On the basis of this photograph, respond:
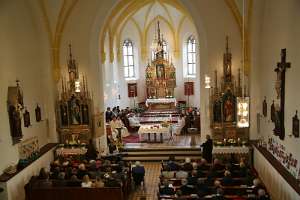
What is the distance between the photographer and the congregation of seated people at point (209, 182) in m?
12.0

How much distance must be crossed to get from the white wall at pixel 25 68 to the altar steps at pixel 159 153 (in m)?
4.37

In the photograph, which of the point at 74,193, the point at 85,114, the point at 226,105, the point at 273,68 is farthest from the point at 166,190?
the point at 85,114

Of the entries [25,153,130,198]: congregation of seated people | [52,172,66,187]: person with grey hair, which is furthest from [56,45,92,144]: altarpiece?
[52,172,66,187]: person with grey hair

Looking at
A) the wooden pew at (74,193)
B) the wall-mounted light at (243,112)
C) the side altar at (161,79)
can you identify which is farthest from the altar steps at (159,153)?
the side altar at (161,79)

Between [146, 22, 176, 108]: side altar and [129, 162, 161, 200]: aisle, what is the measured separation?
12.1m

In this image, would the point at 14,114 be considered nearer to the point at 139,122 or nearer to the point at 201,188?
the point at 201,188

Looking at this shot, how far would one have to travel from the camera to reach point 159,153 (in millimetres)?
19812

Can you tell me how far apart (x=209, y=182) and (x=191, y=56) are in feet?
65.0

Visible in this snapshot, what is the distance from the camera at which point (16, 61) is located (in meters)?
15.7

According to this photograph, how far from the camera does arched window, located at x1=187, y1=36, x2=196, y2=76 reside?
102 feet

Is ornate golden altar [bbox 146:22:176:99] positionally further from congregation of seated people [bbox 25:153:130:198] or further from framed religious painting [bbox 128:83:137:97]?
congregation of seated people [bbox 25:153:130:198]

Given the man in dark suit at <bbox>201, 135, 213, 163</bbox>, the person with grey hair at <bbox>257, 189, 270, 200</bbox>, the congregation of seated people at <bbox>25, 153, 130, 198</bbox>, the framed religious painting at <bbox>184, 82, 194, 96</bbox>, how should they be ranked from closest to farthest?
the person with grey hair at <bbox>257, 189, 270, 200</bbox> → the congregation of seated people at <bbox>25, 153, 130, 198</bbox> → the man in dark suit at <bbox>201, 135, 213, 163</bbox> → the framed religious painting at <bbox>184, 82, 194, 96</bbox>

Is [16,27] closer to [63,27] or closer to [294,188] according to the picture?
[63,27]

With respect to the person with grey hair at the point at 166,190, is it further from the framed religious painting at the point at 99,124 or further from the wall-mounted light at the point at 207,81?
the framed religious painting at the point at 99,124
